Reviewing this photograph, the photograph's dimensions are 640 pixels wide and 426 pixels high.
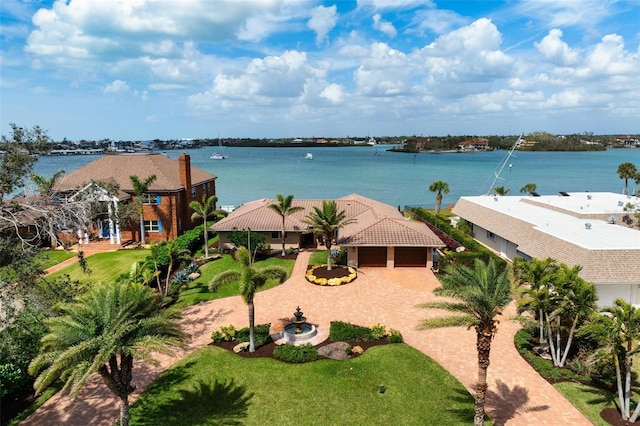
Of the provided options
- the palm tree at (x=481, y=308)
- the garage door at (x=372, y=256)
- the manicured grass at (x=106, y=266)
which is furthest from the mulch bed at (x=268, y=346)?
the manicured grass at (x=106, y=266)

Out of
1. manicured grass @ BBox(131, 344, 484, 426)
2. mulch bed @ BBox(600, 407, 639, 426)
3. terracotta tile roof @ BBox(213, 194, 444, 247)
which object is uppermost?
terracotta tile roof @ BBox(213, 194, 444, 247)

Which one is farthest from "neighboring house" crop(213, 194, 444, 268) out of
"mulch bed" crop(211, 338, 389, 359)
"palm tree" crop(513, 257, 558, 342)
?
"palm tree" crop(513, 257, 558, 342)

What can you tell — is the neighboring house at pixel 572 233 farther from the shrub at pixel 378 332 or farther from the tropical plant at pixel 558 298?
the shrub at pixel 378 332

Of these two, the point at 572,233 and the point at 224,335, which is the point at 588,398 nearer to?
the point at 572,233

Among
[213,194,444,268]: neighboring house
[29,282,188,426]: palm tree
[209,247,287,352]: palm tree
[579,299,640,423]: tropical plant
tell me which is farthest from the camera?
[213,194,444,268]: neighboring house

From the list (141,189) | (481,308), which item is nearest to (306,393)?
(481,308)

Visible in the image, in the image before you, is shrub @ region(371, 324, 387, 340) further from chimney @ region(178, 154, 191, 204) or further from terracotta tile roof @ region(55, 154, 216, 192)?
chimney @ region(178, 154, 191, 204)
